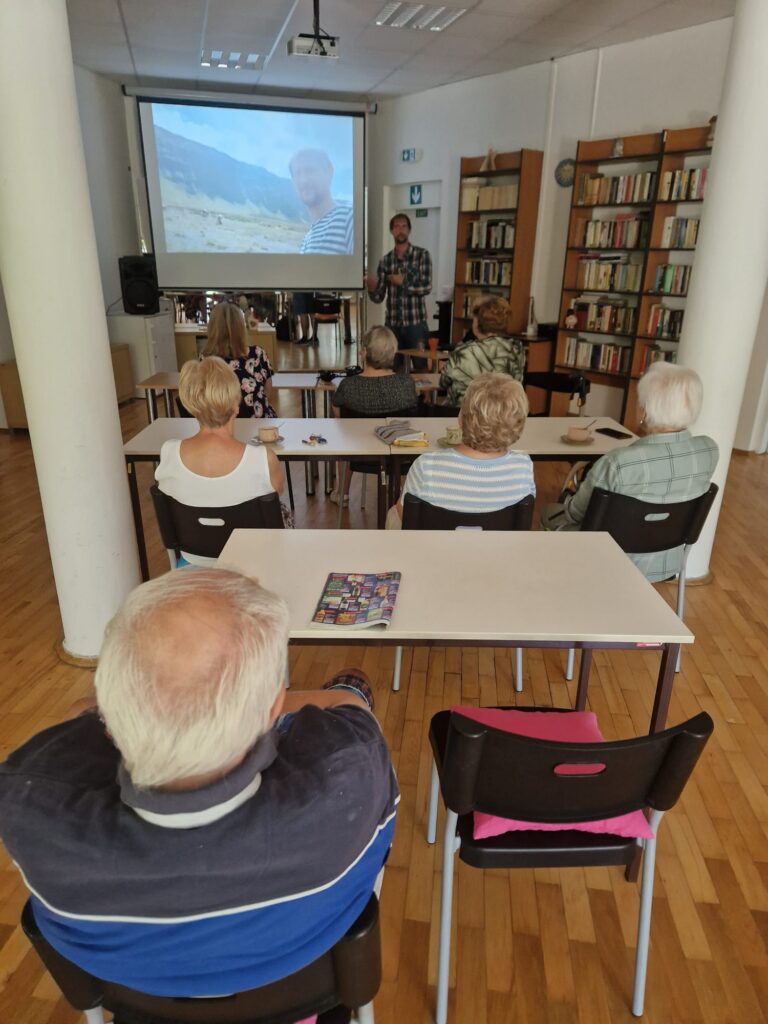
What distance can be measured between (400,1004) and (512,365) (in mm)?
3478

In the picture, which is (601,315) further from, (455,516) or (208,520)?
(208,520)

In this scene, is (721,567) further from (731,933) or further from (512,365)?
(731,933)

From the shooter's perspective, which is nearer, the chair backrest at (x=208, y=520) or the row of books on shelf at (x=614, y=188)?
the chair backrest at (x=208, y=520)

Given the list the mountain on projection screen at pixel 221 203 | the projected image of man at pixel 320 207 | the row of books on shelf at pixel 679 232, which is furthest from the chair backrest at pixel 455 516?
the projected image of man at pixel 320 207

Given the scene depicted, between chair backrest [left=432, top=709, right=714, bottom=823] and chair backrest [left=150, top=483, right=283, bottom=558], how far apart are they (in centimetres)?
131

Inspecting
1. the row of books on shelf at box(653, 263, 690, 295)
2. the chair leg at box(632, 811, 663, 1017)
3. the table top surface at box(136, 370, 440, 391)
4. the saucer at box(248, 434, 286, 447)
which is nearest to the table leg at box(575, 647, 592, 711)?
the chair leg at box(632, 811, 663, 1017)

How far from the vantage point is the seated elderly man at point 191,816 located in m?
0.82

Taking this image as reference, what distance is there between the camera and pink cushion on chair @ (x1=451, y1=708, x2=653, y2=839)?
140cm

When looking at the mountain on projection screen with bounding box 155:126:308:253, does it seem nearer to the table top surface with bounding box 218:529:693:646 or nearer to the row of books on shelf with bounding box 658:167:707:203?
the row of books on shelf with bounding box 658:167:707:203

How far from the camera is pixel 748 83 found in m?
2.86

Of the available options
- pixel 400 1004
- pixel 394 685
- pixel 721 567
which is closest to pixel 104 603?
pixel 394 685

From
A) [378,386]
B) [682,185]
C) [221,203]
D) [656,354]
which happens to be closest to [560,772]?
[378,386]

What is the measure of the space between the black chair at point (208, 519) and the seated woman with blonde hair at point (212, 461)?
0.04 m

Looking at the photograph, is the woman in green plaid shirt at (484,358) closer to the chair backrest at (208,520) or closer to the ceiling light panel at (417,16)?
the chair backrest at (208,520)
